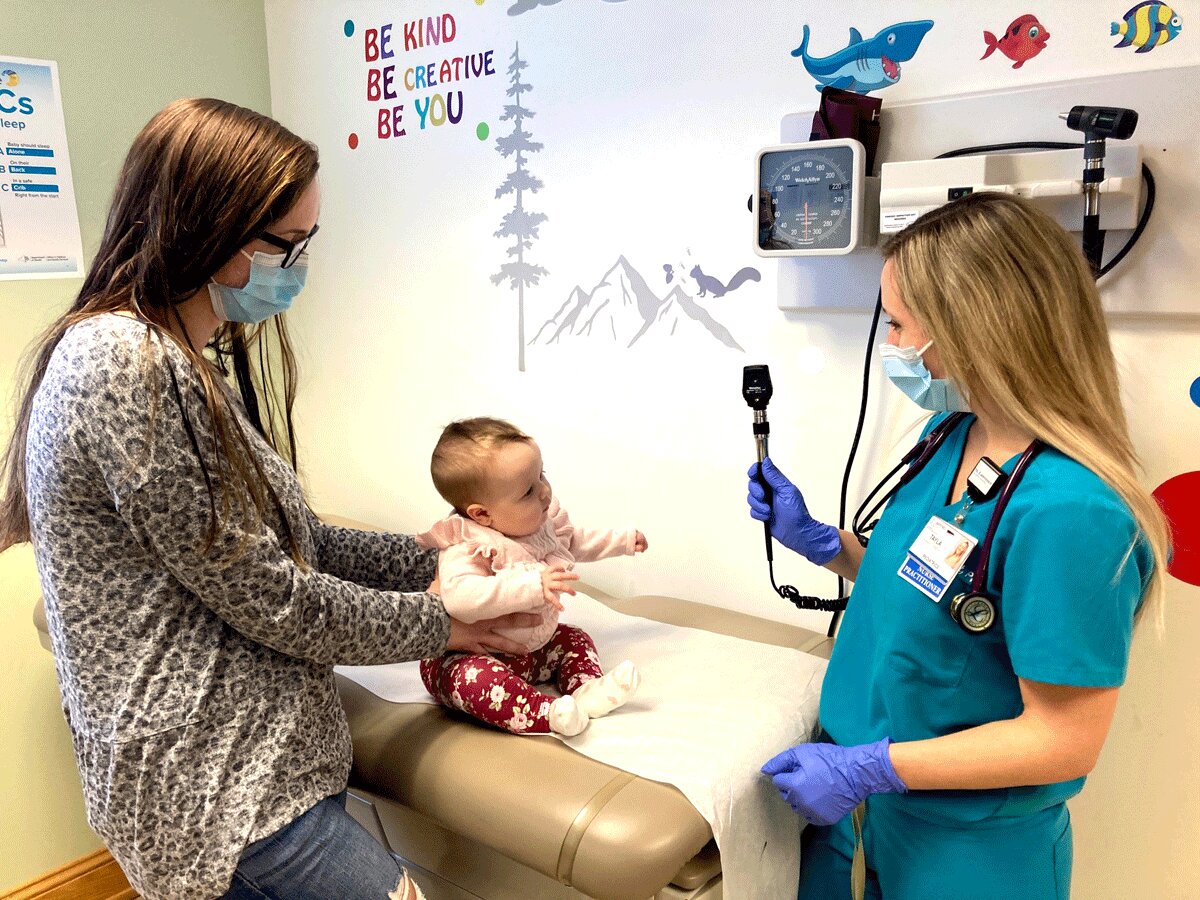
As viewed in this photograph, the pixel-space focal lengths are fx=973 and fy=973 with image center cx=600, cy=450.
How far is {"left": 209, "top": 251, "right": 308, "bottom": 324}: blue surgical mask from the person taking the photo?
1121mm

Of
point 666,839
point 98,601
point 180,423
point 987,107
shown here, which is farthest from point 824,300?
point 98,601

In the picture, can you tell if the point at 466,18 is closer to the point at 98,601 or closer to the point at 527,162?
the point at 527,162

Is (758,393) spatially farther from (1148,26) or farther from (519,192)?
(519,192)

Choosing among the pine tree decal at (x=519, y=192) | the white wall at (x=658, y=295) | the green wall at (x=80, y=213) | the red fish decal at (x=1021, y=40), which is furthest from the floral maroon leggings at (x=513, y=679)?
the green wall at (x=80, y=213)

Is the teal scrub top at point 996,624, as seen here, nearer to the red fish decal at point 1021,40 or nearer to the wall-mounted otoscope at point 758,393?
the wall-mounted otoscope at point 758,393

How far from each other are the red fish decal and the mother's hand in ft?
3.53

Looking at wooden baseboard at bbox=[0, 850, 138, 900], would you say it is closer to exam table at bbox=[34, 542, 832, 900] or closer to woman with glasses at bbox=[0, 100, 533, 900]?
exam table at bbox=[34, 542, 832, 900]

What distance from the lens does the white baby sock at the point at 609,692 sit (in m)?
1.38

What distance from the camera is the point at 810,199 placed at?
58.4 inches

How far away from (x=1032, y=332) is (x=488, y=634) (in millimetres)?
830

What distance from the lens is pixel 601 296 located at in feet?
6.42

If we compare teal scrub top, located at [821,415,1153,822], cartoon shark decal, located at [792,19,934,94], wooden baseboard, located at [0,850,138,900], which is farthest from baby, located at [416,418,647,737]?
wooden baseboard, located at [0,850,138,900]

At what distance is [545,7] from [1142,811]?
1.77 m

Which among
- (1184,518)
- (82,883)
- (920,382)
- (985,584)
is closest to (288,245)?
(920,382)
